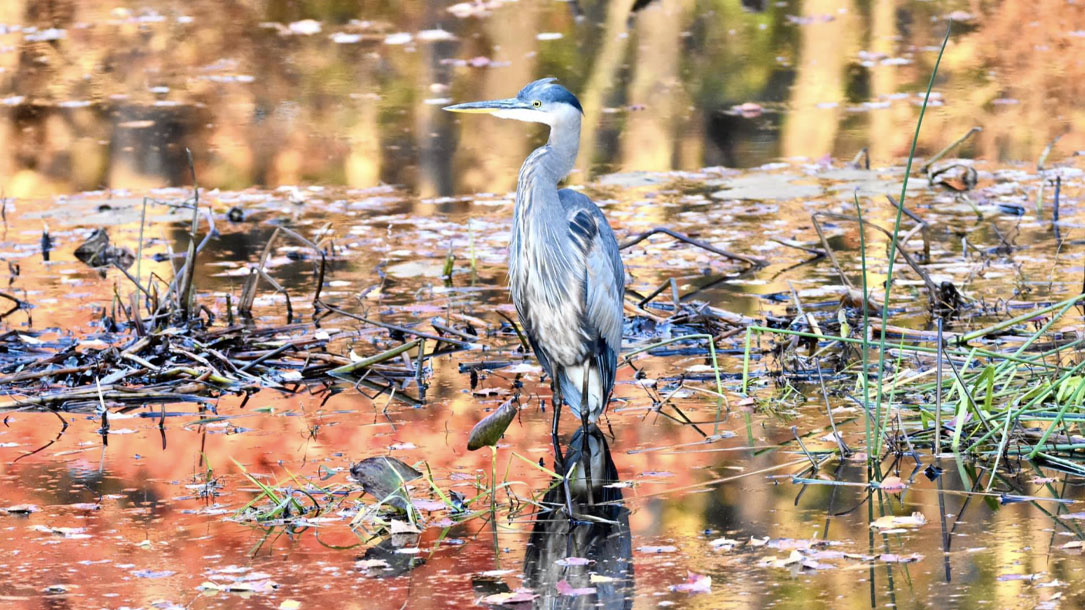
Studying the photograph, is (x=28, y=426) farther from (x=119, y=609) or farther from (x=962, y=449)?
(x=962, y=449)

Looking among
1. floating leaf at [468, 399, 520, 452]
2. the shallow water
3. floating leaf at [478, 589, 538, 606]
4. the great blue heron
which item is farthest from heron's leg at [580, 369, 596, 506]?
floating leaf at [478, 589, 538, 606]

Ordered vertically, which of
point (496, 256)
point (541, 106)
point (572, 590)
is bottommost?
point (572, 590)

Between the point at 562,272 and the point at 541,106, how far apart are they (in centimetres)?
65

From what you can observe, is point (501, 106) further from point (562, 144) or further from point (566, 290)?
point (566, 290)

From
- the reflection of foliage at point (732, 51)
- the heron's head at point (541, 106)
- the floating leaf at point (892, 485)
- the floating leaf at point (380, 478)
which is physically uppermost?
the reflection of foliage at point (732, 51)

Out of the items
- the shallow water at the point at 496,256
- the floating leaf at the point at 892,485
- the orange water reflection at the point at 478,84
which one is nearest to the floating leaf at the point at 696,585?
the shallow water at the point at 496,256

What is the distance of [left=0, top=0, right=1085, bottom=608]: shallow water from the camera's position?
429 centimetres

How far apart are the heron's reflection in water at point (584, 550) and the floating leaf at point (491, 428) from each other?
27cm

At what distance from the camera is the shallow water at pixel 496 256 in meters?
4.29

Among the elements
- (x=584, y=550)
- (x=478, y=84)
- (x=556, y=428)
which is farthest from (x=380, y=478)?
(x=478, y=84)

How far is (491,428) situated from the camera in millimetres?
4930

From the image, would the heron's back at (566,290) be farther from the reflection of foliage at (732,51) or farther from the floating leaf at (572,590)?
the reflection of foliage at (732,51)

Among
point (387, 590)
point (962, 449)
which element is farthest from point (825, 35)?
point (387, 590)

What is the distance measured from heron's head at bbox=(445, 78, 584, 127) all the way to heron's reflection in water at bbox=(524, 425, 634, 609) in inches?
53.4
